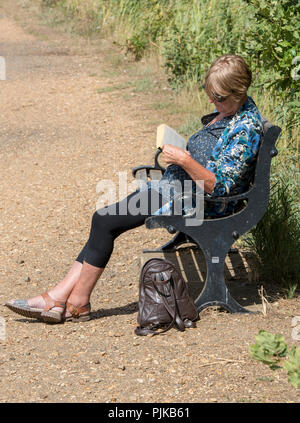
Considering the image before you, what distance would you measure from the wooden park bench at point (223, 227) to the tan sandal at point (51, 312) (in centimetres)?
74

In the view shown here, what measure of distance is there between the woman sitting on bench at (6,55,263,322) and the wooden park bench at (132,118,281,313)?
0.25 ft

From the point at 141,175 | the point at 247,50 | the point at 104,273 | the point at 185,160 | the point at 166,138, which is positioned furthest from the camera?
the point at 247,50

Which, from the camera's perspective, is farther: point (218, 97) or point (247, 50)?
point (247, 50)

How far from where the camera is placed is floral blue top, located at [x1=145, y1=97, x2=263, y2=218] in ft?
11.8

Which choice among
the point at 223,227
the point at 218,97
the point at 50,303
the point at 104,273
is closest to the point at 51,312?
the point at 50,303

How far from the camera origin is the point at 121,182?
6395mm

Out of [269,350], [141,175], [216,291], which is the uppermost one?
[269,350]

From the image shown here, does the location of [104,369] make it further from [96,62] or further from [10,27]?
[10,27]

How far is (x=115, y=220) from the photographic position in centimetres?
371

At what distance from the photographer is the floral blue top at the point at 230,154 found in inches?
141

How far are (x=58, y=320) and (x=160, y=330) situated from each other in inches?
23.6

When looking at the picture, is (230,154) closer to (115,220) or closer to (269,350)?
(115,220)

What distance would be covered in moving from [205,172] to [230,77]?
504mm

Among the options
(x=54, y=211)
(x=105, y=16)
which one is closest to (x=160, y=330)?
(x=54, y=211)
